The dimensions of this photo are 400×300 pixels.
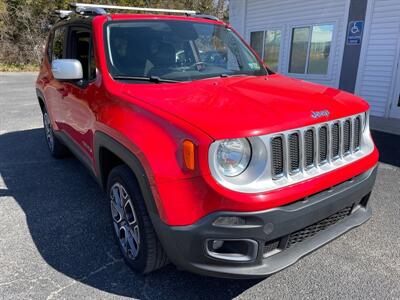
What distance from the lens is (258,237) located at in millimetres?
1847

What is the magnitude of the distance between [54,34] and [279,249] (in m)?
4.11

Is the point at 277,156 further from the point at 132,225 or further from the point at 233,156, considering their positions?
the point at 132,225

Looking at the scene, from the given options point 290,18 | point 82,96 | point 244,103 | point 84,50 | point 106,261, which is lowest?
point 106,261

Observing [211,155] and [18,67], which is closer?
[211,155]

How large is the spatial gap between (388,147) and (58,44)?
5216 mm

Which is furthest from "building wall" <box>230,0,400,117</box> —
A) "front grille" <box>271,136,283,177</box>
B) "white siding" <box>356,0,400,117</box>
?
"front grille" <box>271,136,283,177</box>

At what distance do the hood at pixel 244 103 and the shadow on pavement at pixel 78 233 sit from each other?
1216 mm

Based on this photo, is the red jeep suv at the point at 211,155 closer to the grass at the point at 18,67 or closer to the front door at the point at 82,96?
the front door at the point at 82,96

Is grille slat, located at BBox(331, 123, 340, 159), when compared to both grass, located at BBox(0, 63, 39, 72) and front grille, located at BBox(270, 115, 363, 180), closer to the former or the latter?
front grille, located at BBox(270, 115, 363, 180)

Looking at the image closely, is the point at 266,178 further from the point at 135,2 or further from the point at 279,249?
the point at 135,2

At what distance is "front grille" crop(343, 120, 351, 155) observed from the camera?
233cm

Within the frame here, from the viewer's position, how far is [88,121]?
297 cm

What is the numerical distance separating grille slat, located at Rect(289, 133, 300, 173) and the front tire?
3.14 feet

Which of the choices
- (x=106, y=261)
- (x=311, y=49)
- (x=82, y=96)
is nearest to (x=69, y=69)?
(x=82, y=96)
